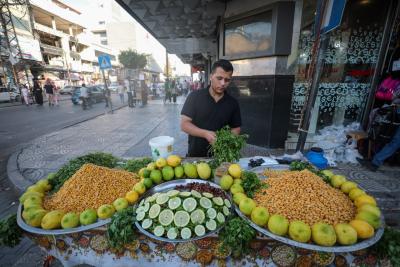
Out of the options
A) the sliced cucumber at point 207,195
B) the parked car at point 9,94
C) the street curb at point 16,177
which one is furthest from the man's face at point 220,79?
the parked car at point 9,94

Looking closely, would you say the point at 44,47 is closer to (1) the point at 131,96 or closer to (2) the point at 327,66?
(1) the point at 131,96

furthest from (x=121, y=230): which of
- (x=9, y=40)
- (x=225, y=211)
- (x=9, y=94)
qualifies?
(x=9, y=40)

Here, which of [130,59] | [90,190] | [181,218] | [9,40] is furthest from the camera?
[130,59]

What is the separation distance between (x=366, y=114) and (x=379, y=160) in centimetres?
198

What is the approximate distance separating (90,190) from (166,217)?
0.86 meters

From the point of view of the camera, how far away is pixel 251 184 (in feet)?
6.26

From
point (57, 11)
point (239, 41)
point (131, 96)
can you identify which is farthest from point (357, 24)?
point (57, 11)

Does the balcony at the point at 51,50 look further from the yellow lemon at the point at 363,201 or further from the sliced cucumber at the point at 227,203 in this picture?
the yellow lemon at the point at 363,201

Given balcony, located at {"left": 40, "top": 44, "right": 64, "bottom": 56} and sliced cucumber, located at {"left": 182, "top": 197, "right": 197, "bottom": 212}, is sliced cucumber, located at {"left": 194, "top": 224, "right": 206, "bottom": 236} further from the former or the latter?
balcony, located at {"left": 40, "top": 44, "right": 64, "bottom": 56}

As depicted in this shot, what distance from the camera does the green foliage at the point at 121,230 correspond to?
1.54m

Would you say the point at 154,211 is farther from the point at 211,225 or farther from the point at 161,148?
the point at 161,148

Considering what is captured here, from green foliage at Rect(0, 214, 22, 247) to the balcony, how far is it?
3796 cm

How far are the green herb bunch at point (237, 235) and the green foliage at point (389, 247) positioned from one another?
905mm

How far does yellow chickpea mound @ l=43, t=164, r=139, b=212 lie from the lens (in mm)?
1839
